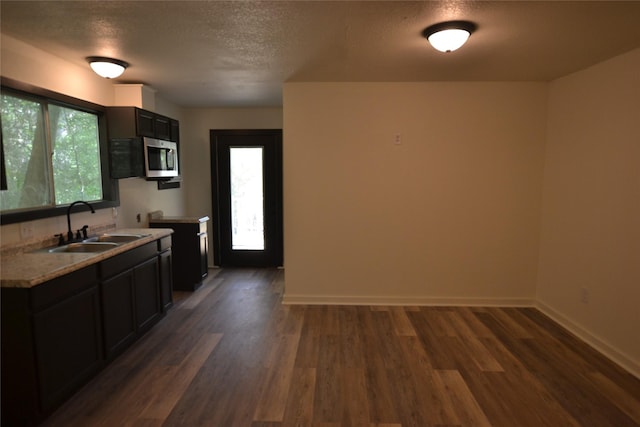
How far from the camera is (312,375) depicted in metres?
2.64

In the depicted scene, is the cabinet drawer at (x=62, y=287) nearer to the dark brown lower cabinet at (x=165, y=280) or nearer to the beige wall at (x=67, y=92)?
the beige wall at (x=67, y=92)

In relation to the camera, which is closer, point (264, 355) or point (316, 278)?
point (264, 355)

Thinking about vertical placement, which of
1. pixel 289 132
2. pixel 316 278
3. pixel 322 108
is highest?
pixel 322 108

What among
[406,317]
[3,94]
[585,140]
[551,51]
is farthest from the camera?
[406,317]

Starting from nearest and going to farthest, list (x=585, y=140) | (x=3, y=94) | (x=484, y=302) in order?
(x=3, y=94) → (x=585, y=140) → (x=484, y=302)

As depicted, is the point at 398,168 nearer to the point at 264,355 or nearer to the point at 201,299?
the point at 264,355

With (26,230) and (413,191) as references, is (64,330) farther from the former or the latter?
(413,191)

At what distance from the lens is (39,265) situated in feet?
7.26

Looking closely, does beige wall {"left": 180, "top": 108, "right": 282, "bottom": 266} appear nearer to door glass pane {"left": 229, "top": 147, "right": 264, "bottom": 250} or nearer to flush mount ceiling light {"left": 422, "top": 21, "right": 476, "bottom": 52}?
door glass pane {"left": 229, "top": 147, "right": 264, "bottom": 250}

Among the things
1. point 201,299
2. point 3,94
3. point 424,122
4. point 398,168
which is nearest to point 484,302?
point 398,168

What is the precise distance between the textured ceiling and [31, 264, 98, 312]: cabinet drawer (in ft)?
5.32

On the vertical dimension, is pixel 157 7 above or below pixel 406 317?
above

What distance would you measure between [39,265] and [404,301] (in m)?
3.33

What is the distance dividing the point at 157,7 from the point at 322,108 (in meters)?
2.02
